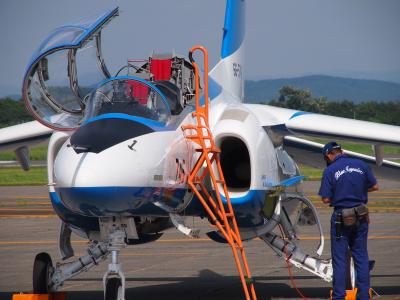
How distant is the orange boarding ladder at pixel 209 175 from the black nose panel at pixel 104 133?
0.84 metres

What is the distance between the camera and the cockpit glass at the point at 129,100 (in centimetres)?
1024

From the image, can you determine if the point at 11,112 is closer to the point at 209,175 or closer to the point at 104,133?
the point at 209,175

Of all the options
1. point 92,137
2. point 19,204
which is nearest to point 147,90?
point 92,137

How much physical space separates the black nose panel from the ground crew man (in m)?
2.09

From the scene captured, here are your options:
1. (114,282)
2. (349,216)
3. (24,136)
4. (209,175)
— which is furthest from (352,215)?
(24,136)

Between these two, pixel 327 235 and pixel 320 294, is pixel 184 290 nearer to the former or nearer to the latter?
pixel 320 294

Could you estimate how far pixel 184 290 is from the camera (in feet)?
45.3

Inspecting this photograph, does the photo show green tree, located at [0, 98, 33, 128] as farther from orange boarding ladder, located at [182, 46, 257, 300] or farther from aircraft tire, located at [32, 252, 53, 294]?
orange boarding ladder, located at [182, 46, 257, 300]

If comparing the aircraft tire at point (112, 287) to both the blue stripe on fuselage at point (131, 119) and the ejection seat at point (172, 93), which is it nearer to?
the blue stripe on fuselage at point (131, 119)

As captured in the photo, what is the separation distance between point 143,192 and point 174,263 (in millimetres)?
7362

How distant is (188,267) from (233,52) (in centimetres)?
373

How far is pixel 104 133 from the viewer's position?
9594mm

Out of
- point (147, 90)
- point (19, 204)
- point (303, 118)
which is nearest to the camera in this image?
point (147, 90)

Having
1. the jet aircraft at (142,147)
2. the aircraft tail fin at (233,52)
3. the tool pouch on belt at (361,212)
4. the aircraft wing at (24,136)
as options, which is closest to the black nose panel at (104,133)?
the jet aircraft at (142,147)
